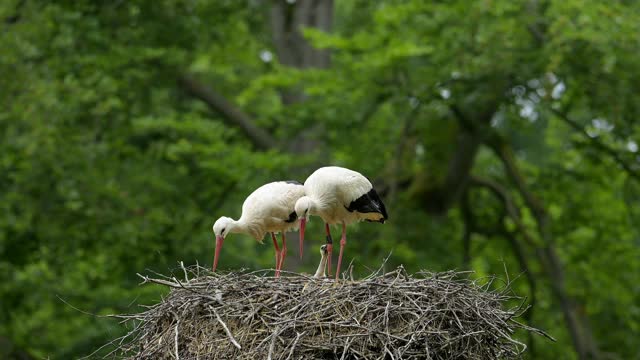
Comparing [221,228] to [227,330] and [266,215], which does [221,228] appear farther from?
[227,330]

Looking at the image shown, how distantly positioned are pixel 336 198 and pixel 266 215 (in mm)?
582

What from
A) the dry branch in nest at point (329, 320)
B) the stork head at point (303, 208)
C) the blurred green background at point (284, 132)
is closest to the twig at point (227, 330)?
the dry branch in nest at point (329, 320)

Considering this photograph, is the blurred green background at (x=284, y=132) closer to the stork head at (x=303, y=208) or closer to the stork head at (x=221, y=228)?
the stork head at (x=221, y=228)

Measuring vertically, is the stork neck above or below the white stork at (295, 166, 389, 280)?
below

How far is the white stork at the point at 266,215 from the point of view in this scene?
9773mm

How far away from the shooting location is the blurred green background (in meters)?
15.9

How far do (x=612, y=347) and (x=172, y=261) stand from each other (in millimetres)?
8287

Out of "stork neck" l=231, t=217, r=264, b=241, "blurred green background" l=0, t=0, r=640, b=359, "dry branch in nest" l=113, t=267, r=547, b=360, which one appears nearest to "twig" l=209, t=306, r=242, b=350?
"dry branch in nest" l=113, t=267, r=547, b=360

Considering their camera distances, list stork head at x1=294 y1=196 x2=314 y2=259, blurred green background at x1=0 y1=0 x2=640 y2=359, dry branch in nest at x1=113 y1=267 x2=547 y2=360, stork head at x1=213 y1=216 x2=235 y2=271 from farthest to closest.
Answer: blurred green background at x1=0 y1=0 x2=640 y2=359
stork head at x1=213 y1=216 x2=235 y2=271
stork head at x1=294 y1=196 x2=314 y2=259
dry branch in nest at x1=113 y1=267 x2=547 y2=360

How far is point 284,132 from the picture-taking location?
17.2 m

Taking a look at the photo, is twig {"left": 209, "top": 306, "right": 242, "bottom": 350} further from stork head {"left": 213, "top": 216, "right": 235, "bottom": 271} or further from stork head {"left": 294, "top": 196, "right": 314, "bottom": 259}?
stork head {"left": 213, "top": 216, "right": 235, "bottom": 271}

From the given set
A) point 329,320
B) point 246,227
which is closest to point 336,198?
point 246,227

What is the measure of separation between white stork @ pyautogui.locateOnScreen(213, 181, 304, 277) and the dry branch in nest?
1179 mm

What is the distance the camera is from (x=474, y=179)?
1867cm
